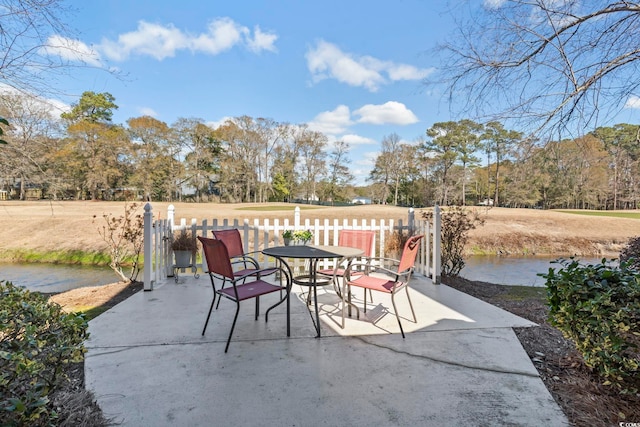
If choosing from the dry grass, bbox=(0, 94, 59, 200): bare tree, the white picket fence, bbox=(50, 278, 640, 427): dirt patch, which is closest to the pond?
the dry grass

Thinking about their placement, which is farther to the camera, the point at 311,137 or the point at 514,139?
the point at 311,137

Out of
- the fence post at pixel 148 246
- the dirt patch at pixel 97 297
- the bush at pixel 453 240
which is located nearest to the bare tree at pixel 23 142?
the fence post at pixel 148 246

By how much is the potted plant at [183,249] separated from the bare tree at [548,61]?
171 inches

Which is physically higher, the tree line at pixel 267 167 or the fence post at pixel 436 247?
the tree line at pixel 267 167

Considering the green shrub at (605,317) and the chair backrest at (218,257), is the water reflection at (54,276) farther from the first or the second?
the green shrub at (605,317)

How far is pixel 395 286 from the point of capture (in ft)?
9.66

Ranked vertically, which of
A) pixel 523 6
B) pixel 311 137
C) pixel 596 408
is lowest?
pixel 596 408

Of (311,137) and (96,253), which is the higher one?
(311,137)

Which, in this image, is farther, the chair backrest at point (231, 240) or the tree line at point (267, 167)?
the tree line at point (267, 167)

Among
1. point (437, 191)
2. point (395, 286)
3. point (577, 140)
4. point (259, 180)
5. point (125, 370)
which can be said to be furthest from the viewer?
point (259, 180)

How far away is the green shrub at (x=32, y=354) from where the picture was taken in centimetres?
105

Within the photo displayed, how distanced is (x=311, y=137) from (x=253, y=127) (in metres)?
6.18

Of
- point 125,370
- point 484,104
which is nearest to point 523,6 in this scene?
point 484,104

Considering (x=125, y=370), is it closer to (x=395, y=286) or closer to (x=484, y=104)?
(x=395, y=286)
